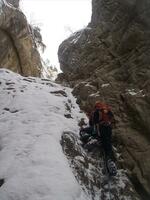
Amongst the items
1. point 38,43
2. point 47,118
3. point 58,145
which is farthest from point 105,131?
point 38,43

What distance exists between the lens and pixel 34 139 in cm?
1096

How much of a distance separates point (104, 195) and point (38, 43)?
2638cm

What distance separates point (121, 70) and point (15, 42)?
52.1 feet

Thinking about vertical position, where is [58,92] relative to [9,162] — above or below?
above

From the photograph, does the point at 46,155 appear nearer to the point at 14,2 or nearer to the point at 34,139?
the point at 34,139

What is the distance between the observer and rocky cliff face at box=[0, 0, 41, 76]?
28.0 metres

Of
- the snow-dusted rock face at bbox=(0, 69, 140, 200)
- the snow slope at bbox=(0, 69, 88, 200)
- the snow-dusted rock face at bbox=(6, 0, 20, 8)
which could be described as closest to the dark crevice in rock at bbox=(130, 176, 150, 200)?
the snow-dusted rock face at bbox=(0, 69, 140, 200)

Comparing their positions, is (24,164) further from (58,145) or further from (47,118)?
(47,118)

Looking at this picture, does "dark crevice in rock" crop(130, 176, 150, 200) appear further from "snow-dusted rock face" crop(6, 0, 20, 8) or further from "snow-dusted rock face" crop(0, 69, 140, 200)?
"snow-dusted rock face" crop(6, 0, 20, 8)

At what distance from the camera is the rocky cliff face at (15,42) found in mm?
27961

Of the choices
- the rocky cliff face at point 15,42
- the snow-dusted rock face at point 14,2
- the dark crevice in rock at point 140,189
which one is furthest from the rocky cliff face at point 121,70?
the snow-dusted rock face at point 14,2

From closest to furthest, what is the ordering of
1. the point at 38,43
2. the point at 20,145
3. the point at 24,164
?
the point at 24,164 → the point at 20,145 → the point at 38,43

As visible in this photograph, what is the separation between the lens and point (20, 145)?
10570mm

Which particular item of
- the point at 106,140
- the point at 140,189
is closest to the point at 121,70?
the point at 106,140
